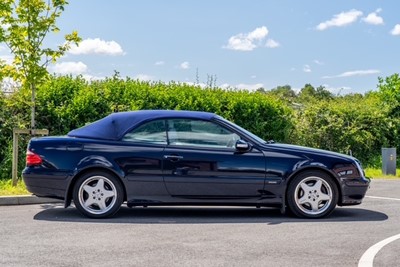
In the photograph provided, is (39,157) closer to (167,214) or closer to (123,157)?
(123,157)

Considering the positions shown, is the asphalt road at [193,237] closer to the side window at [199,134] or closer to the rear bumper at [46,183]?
the rear bumper at [46,183]

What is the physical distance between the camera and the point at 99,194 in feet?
23.3

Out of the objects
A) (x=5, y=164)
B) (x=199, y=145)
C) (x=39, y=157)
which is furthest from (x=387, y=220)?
(x=5, y=164)

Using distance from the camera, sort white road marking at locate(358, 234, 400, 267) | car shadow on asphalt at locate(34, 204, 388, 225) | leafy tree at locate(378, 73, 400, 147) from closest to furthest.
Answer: white road marking at locate(358, 234, 400, 267)
car shadow on asphalt at locate(34, 204, 388, 225)
leafy tree at locate(378, 73, 400, 147)

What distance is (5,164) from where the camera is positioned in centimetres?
1107

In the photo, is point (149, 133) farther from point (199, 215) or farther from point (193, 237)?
point (193, 237)

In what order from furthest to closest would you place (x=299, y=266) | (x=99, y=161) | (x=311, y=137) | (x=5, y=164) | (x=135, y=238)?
(x=311, y=137), (x=5, y=164), (x=99, y=161), (x=135, y=238), (x=299, y=266)

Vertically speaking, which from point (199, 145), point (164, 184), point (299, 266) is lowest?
point (299, 266)

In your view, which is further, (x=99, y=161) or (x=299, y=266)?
(x=99, y=161)

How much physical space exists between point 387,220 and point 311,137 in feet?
31.5

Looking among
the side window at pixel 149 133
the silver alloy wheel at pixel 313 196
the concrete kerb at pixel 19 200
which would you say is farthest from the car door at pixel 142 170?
the concrete kerb at pixel 19 200

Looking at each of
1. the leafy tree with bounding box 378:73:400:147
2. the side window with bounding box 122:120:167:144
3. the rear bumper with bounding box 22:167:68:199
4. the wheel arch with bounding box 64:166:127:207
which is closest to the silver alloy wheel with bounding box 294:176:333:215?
the side window with bounding box 122:120:167:144

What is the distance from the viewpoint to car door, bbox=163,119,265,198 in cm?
707

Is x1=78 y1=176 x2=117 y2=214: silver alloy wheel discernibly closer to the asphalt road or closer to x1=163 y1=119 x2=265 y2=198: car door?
the asphalt road
